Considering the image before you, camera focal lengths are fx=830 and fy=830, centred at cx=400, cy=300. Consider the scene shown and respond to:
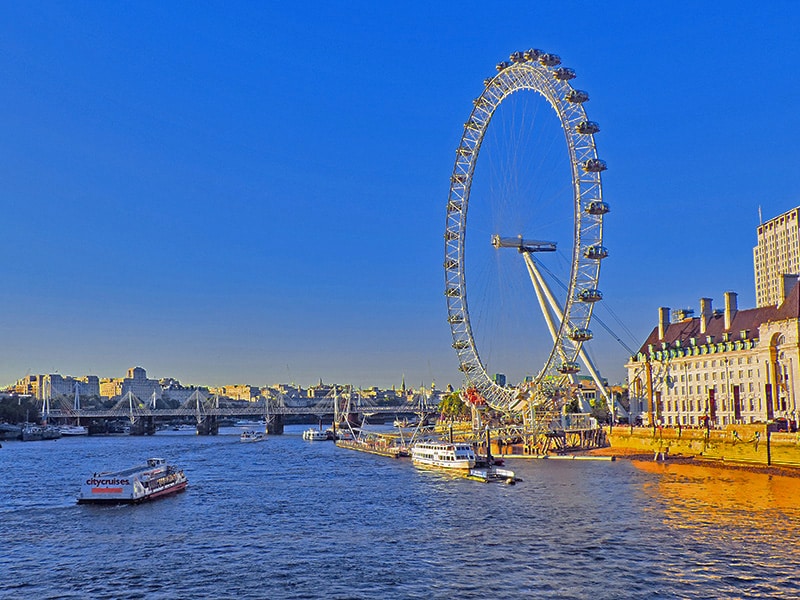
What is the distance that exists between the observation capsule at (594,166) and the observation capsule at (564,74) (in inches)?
301

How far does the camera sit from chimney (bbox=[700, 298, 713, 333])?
102 m

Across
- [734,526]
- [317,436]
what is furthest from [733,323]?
[317,436]

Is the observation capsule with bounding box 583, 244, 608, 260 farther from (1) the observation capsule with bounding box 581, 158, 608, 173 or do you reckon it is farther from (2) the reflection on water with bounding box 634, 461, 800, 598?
(2) the reflection on water with bounding box 634, 461, 800, 598

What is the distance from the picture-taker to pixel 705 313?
102 metres

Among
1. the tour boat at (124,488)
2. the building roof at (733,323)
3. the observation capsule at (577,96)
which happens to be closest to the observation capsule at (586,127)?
the observation capsule at (577,96)

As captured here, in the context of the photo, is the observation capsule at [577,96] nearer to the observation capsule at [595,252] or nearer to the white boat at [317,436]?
the observation capsule at [595,252]

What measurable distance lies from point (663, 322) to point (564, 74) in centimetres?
4632

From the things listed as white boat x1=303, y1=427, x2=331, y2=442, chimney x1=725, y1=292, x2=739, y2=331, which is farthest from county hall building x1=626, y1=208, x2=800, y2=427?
white boat x1=303, y1=427, x2=331, y2=442

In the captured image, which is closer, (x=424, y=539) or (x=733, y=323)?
(x=424, y=539)

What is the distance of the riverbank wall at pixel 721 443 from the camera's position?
206 feet

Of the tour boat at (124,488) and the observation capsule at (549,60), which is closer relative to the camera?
the tour boat at (124,488)

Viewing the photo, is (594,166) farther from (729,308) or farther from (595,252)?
(729,308)

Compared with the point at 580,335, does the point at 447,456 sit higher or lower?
lower

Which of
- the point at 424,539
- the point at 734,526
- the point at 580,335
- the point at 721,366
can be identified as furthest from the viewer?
the point at 721,366
